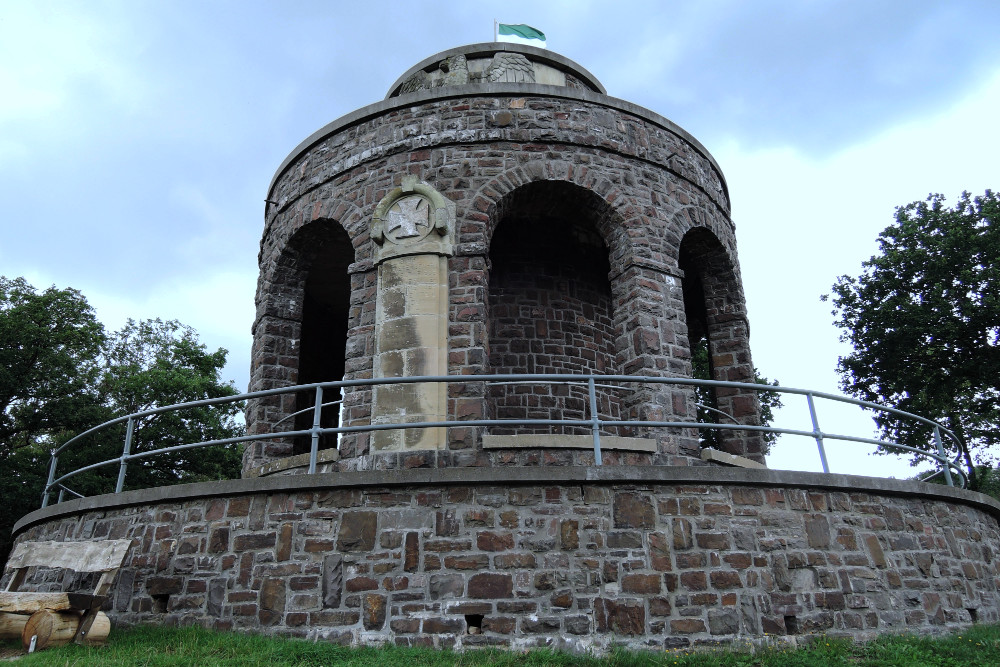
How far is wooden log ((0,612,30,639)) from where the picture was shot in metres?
5.78

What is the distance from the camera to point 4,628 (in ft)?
19.0

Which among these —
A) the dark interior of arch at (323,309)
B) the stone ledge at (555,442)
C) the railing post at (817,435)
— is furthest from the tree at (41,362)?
the railing post at (817,435)

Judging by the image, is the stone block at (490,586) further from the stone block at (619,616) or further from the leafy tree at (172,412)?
the leafy tree at (172,412)

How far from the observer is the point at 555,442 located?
25.5 ft

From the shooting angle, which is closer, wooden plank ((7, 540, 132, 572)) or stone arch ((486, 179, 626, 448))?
wooden plank ((7, 540, 132, 572))

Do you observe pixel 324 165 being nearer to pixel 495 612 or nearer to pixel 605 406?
pixel 605 406

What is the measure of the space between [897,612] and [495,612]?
3.48 metres

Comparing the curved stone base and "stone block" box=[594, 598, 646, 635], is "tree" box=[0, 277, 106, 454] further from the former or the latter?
"stone block" box=[594, 598, 646, 635]

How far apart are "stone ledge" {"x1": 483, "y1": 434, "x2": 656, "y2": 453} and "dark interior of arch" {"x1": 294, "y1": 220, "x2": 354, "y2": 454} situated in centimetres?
396

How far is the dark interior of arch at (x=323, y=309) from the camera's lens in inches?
407

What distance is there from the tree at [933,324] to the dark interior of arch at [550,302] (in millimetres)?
11577

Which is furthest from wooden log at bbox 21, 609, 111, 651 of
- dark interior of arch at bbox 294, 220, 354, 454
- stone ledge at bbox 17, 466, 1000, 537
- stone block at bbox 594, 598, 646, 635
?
dark interior of arch at bbox 294, 220, 354, 454

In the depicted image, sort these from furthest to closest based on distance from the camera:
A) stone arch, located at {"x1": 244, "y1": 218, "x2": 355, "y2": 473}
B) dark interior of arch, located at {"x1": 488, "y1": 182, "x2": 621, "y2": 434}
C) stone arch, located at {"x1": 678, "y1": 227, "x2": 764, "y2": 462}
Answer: stone arch, located at {"x1": 678, "y1": 227, "x2": 764, "y2": 462}, stone arch, located at {"x1": 244, "y1": 218, "x2": 355, "y2": 473}, dark interior of arch, located at {"x1": 488, "y1": 182, "x2": 621, "y2": 434}

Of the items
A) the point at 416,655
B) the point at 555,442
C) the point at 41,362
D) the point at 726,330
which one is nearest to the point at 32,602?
the point at 416,655
